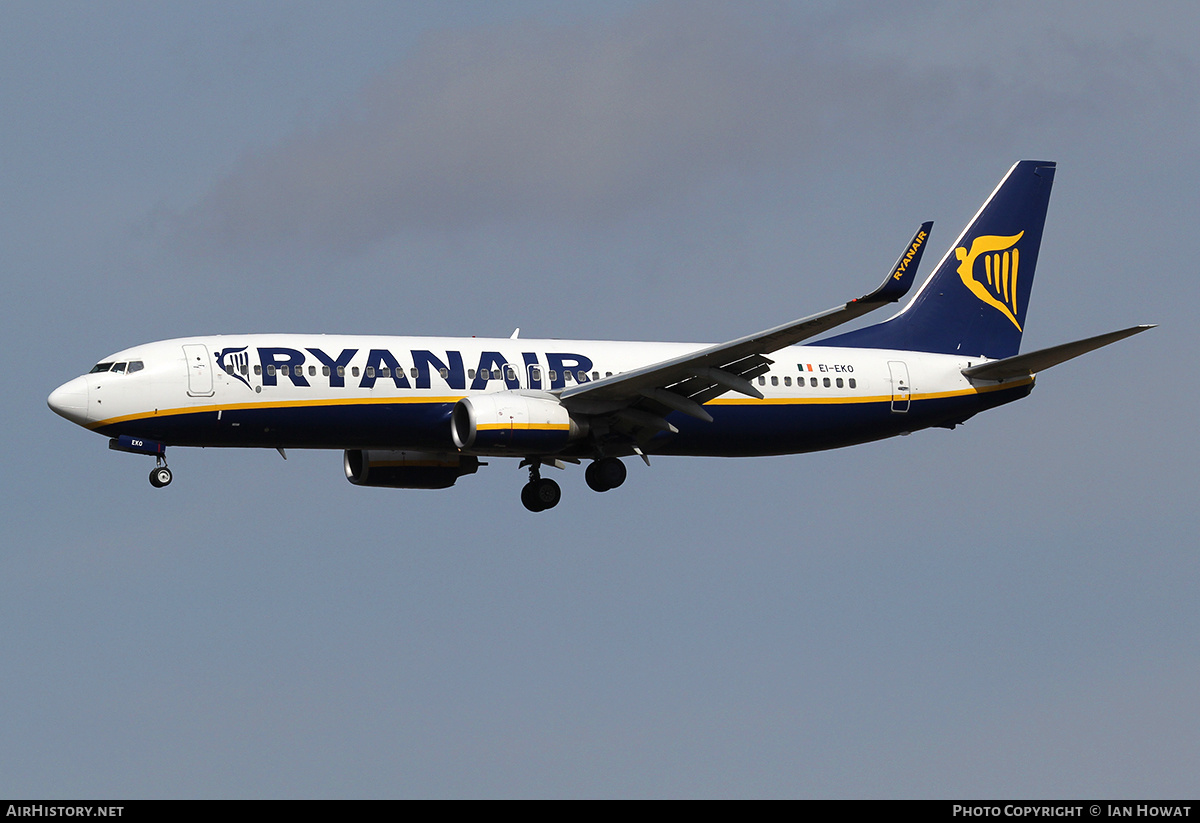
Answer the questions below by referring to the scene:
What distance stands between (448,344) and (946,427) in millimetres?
15979

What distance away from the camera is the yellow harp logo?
58000 mm

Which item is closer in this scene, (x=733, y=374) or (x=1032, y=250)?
(x=733, y=374)

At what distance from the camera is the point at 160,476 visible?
47188mm

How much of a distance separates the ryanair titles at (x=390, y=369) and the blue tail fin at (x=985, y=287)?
1022 cm

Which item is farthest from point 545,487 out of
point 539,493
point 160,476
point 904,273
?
point 904,273

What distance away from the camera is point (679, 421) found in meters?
51.0

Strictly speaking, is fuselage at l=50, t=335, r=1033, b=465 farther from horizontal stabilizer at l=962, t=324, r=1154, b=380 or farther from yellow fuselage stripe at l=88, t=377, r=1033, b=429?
horizontal stabilizer at l=962, t=324, r=1154, b=380

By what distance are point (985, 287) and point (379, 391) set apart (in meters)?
21.0

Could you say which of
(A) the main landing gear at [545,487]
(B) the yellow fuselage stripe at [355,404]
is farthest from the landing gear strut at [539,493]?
(B) the yellow fuselage stripe at [355,404]

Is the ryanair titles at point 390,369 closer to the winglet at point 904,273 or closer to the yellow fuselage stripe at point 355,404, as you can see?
the yellow fuselage stripe at point 355,404

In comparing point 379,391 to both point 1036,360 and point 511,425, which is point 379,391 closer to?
point 511,425

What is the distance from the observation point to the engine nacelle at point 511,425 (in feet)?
153
